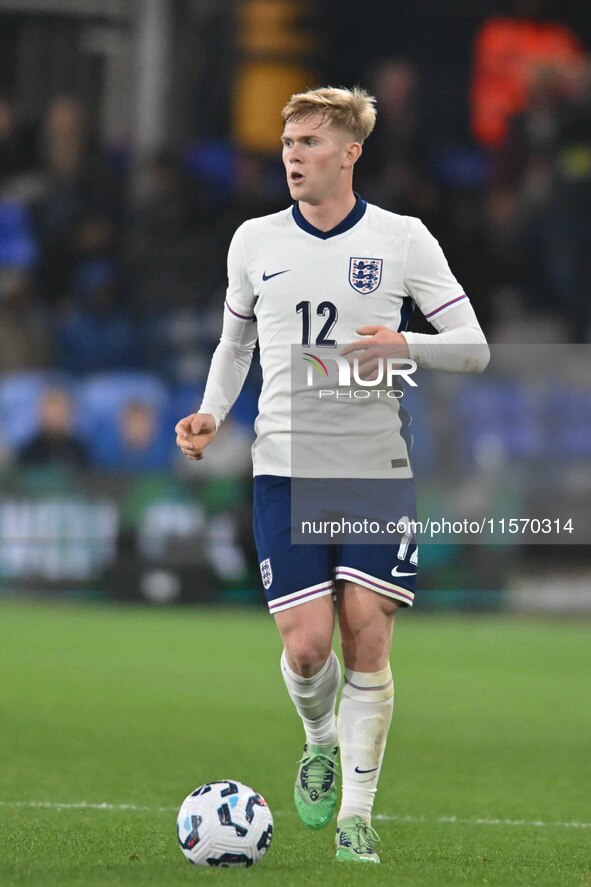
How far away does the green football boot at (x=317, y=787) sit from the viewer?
5148 mm

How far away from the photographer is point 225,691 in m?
9.74

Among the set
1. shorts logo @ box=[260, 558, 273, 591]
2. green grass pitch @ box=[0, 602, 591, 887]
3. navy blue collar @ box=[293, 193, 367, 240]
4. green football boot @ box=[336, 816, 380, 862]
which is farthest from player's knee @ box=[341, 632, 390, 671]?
navy blue collar @ box=[293, 193, 367, 240]

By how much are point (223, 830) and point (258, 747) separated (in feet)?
9.87

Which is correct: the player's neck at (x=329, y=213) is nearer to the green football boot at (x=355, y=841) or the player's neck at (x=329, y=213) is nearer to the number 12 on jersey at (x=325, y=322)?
the number 12 on jersey at (x=325, y=322)

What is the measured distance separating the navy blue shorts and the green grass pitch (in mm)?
788

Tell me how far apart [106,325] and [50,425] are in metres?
1.63

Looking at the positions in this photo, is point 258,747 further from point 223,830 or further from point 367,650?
point 223,830

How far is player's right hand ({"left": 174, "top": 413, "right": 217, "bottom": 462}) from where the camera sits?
512 centimetres

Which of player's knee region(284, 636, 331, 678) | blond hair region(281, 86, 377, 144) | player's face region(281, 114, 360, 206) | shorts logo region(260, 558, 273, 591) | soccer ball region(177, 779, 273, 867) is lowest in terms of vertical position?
soccer ball region(177, 779, 273, 867)

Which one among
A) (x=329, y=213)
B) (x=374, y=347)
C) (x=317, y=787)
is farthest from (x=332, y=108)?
(x=317, y=787)

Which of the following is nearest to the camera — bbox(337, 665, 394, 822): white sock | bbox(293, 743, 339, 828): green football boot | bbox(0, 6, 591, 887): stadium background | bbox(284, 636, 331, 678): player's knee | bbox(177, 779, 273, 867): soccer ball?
bbox(177, 779, 273, 867): soccer ball

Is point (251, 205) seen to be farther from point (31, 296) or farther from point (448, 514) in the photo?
point (448, 514)

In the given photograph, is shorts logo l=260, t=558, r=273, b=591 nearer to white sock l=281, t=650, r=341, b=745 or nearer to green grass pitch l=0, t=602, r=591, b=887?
white sock l=281, t=650, r=341, b=745

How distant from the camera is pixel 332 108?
5121 millimetres
